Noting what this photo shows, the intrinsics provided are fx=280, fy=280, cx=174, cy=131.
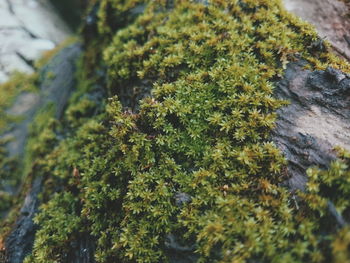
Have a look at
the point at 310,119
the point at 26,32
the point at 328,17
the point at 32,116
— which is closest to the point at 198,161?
the point at 310,119

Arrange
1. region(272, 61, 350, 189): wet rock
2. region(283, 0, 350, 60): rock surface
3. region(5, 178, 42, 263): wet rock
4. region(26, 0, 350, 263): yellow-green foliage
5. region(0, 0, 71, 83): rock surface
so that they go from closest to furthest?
region(26, 0, 350, 263): yellow-green foliage
region(272, 61, 350, 189): wet rock
region(5, 178, 42, 263): wet rock
region(283, 0, 350, 60): rock surface
region(0, 0, 71, 83): rock surface

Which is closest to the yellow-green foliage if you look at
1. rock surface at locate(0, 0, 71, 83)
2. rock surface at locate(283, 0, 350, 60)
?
rock surface at locate(283, 0, 350, 60)

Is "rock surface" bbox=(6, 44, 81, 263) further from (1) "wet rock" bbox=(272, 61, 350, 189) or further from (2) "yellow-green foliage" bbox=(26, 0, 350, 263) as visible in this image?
(1) "wet rock" bbox=(272, 61, 350, 189)

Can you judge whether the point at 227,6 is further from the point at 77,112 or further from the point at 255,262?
the point at 255,262

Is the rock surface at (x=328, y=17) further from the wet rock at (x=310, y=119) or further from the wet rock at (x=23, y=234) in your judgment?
the wet rock at (x=23, y=234)

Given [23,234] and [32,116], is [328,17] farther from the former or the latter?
[32,116]

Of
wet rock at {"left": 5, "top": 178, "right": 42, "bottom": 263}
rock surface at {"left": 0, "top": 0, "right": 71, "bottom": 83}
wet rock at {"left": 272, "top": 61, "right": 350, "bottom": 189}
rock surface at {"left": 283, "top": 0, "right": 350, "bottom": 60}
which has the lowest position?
rock surface at {"left": 0, "top": 0, "right": 71, "bottom": 83}

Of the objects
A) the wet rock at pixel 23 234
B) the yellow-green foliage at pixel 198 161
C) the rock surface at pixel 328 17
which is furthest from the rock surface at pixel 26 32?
the rock surface at pixel 328 17
